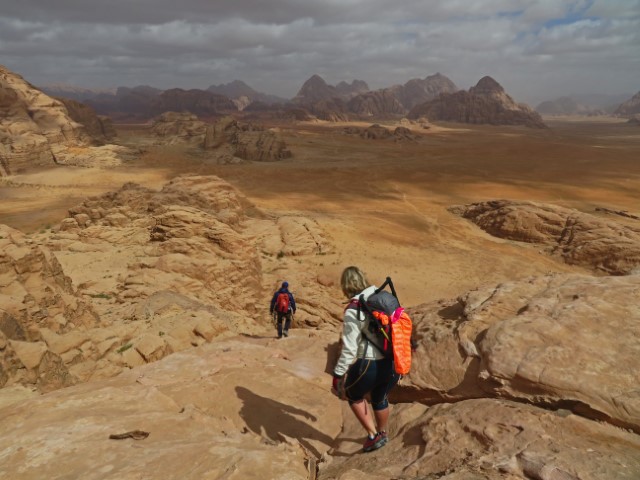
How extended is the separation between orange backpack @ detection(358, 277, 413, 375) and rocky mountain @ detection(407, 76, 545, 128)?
398 feet

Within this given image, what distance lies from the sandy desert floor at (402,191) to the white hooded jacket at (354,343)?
1158cm

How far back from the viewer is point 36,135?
130 feet

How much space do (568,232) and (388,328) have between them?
71.1ft

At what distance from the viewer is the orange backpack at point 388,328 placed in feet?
11.8

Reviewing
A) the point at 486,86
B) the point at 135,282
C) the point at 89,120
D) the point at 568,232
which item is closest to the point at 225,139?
the point at 89,120

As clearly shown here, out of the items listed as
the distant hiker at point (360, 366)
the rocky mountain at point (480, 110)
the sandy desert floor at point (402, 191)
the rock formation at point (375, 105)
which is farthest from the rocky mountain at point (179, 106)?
the distant hiker at point (360, 366)

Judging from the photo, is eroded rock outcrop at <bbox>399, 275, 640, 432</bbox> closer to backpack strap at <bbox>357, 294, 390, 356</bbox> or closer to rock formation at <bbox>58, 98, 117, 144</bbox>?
backpack strap at <bbox>357, 294, 390, 356</bbox>

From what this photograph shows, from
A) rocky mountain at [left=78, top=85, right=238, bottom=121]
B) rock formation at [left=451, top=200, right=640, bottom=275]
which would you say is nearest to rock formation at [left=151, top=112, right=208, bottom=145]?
rock formation at [left=451, top=200, right=640, bottom=275]

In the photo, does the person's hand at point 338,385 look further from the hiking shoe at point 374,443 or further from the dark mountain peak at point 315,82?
the dark mountain peak at point 315,82

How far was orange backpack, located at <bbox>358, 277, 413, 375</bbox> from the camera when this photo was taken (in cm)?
360

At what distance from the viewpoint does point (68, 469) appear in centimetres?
323

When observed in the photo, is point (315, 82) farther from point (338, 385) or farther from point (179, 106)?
point (338, 385)

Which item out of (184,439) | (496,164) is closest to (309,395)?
(184,439)

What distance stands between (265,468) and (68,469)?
1611mm
